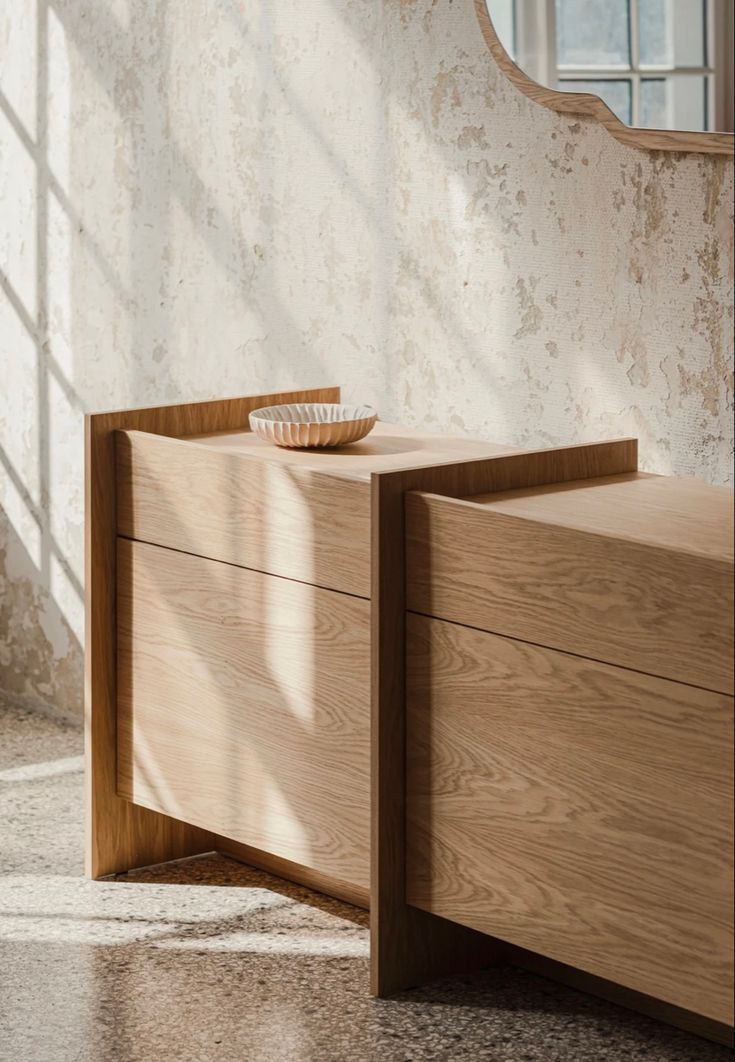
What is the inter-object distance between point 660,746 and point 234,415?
48.2 inches

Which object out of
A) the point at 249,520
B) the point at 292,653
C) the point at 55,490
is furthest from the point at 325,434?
the point at 55,490

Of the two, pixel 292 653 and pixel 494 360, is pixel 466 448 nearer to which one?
pixel 494 360

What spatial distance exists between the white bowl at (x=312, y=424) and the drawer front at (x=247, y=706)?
0.25 m

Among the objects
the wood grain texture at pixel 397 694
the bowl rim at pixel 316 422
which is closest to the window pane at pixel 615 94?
the wood grain texture at pixel 397 694

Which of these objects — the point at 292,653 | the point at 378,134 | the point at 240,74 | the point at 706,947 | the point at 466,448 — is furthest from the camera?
the point at 240,74

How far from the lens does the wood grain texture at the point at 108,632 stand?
9.78 feet

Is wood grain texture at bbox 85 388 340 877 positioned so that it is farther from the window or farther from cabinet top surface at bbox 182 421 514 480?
the window

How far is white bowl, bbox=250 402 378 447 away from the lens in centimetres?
286

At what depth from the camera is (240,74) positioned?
3.37m

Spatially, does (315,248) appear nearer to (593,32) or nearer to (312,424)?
(312,424)

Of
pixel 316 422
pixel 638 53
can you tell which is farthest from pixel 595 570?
pixel 638 53

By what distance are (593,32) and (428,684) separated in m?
1.07

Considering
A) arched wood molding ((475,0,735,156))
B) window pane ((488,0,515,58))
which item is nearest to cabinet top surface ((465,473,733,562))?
arched wood molding ((475,0,735,156))

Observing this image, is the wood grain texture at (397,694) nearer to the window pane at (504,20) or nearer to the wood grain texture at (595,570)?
the wood grain texture at (595,570)
